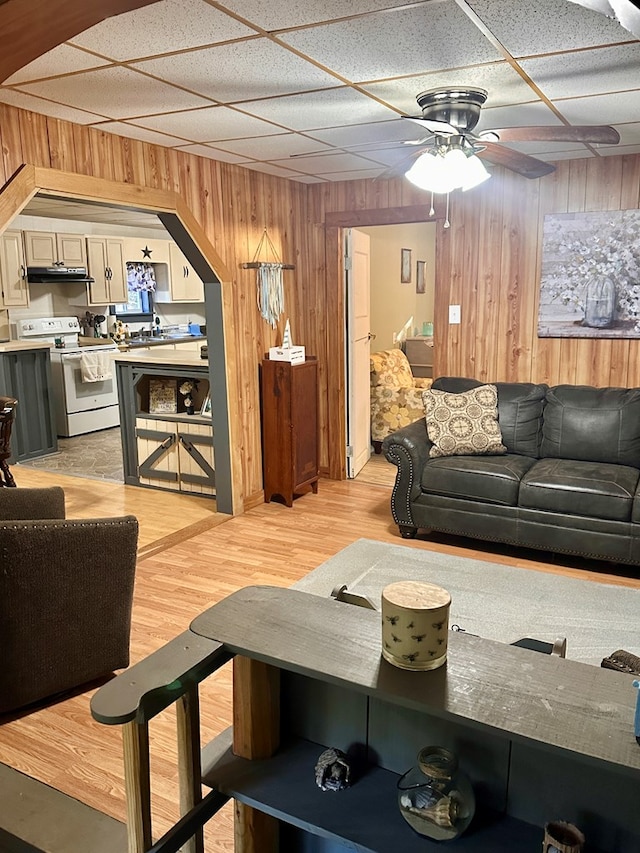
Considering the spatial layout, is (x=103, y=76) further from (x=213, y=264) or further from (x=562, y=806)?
(x=562, y=806)

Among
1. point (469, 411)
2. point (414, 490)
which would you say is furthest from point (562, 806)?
point (469, 411)

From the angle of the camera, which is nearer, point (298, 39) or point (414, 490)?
point (298, 39)

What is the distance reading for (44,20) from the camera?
4.59 ft

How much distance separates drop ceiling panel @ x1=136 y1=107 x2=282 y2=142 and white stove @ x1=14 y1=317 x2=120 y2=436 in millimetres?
3856

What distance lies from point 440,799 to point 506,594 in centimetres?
252

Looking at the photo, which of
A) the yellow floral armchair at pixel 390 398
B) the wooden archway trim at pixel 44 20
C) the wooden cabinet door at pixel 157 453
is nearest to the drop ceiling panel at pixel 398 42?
the wooden archway trim at pixel 44 20

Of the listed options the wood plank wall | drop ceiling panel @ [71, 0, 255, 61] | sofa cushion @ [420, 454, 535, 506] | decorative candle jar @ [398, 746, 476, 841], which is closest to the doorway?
the wood plank wall

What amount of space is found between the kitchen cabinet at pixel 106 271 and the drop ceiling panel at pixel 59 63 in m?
5.43

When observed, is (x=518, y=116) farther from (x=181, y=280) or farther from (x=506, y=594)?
(x=181, y=280)

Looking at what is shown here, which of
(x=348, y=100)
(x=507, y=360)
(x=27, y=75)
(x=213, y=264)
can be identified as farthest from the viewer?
(x=507, y=360)

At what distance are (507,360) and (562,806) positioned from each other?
13.4ft

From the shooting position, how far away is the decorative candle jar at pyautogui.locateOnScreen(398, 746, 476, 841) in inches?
48.0

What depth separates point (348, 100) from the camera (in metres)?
3.06

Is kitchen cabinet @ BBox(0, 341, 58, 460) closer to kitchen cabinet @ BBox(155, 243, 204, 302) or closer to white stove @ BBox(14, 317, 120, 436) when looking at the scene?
white stove @ BBox(14, 317, 120, 436)
